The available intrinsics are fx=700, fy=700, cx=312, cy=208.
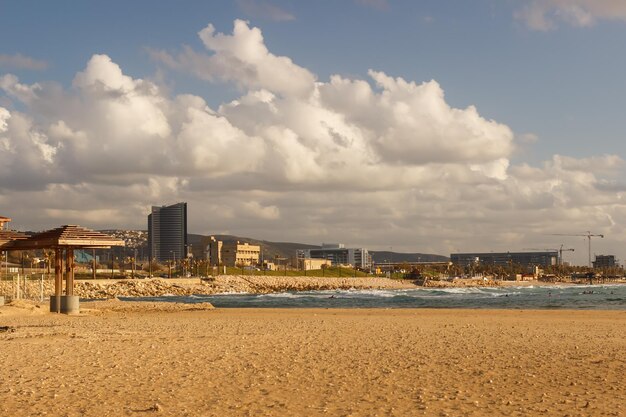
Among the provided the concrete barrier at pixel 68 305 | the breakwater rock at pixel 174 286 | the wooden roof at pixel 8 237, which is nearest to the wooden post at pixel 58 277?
the concrete barrier at pixel 68 305

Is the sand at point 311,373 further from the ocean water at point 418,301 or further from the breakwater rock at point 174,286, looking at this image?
the breakwater rock at point 174,286

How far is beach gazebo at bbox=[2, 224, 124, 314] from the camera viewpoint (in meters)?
30.5

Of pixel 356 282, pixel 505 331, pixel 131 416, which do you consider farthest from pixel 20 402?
pixel 356 282

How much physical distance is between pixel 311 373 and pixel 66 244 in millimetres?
19924

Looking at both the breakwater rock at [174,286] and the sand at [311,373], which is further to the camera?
the breakwater rock at [174,286]

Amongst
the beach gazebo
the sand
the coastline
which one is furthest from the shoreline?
the sand

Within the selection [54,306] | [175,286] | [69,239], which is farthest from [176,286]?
[69,239]

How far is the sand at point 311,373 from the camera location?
10.5 metres

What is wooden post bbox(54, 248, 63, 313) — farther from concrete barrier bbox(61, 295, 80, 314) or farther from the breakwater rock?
the breakwater rock

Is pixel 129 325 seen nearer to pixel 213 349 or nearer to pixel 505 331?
pixel 213 349

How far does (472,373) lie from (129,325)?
15664 mm

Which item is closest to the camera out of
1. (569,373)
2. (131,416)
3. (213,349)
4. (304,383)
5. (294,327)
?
(131,416)

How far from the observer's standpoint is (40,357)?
15.6 m

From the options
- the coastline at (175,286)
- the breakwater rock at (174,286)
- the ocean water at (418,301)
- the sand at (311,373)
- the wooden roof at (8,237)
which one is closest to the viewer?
the sand at (311,373)
